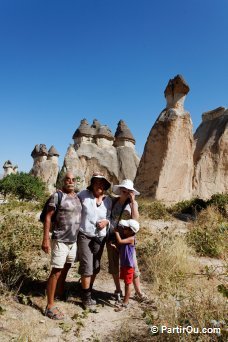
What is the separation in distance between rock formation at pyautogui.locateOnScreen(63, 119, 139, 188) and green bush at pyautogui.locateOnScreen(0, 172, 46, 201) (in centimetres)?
448

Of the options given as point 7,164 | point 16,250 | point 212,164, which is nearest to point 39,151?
point 7,164

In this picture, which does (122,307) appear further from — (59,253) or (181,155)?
(181,155)

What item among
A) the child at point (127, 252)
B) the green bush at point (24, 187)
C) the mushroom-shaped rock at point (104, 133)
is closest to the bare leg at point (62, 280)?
the child at point (127, 252)

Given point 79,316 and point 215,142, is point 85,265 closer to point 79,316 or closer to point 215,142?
point 79,316

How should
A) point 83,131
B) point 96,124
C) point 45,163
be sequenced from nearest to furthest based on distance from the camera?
point 83,131, point 45,163, point 96,124

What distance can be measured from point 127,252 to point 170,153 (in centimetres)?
929

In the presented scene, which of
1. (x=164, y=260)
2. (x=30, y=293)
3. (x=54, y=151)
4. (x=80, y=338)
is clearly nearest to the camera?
(x=80, y=338)

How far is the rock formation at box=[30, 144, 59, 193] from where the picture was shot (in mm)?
29562

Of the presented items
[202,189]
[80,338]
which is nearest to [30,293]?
[80,338]

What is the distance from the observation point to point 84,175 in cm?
2511

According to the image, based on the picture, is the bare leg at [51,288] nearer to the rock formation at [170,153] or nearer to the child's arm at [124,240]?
the child's arm at [124,240]

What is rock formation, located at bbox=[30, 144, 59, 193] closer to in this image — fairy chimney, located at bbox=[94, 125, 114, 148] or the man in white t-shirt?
fairy chimney, located at bbox=[94, 125, 114, 148]

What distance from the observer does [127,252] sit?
Answer: 354cm

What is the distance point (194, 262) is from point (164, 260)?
53 cm
